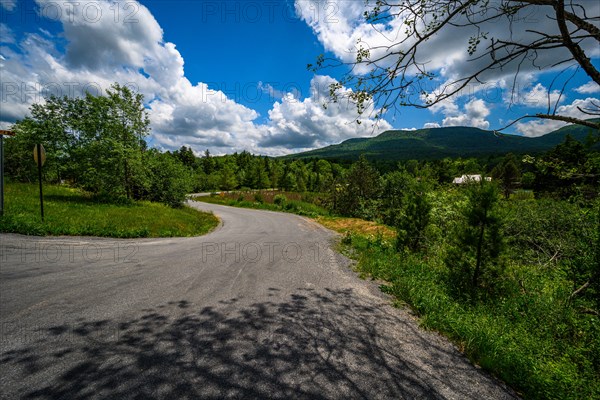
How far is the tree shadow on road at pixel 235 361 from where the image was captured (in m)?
2.69

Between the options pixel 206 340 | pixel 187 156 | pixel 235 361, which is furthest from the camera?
pixel 187 156

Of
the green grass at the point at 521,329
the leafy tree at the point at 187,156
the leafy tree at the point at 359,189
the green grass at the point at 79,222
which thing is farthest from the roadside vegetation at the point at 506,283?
the leafy tree at the point at 187,156

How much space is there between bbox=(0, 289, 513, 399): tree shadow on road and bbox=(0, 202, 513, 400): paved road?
0.01 metres

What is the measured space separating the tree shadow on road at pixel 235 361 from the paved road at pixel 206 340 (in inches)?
0.6

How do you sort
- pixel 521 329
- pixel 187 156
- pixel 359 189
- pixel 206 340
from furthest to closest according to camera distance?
pixel 187 156 < pixel 359 189 < pixel 521 329 < pixel 206 340

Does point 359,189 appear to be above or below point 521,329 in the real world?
above

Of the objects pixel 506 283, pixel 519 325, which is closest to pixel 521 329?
pixel 519 325

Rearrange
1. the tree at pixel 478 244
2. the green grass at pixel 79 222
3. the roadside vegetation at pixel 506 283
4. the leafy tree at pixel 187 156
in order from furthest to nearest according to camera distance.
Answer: the leafy tree at pixel 187 156
the green grass at pixel 79 222
the tree at pixel 478 244
the roadside vegetation at pixel 506 283

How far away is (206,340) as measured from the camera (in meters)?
3.56

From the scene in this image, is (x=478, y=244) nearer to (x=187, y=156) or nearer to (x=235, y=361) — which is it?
(x=235, y=361)

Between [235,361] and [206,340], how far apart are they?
683 mm

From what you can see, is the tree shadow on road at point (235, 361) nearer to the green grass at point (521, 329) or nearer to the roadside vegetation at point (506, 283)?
the green grass at point (521, 329)

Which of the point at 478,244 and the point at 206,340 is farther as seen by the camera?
the point at 478,244

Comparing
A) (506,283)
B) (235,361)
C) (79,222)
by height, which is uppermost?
(79,222)
